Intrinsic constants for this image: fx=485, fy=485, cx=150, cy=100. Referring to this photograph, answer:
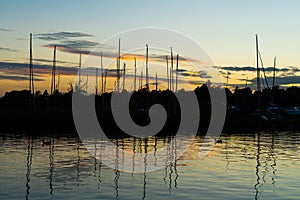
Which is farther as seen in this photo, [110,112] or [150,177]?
[110,112]

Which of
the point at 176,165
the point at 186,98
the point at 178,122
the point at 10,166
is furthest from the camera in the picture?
the point at 186,98

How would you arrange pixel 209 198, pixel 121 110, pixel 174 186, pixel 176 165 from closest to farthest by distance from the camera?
pixel 209 198 < pixel 174 186 < pixel 176 165 < pixel 121 110

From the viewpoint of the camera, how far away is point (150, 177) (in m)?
31.6

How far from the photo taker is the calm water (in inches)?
1026

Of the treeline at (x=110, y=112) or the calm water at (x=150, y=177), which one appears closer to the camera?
the calm water at (x=150, y=177)

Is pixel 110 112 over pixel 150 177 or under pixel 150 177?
over

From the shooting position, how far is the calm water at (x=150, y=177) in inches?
1026

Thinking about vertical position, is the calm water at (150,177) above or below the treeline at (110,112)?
below

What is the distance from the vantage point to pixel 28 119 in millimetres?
82375

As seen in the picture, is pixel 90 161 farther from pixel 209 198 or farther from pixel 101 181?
pixel 209 198

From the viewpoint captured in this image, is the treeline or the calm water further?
the treeline

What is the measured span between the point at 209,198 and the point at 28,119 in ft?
204

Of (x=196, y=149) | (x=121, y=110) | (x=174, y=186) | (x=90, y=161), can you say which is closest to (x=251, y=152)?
(x=196, y=149)

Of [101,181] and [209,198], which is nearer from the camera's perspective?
[209,198]
